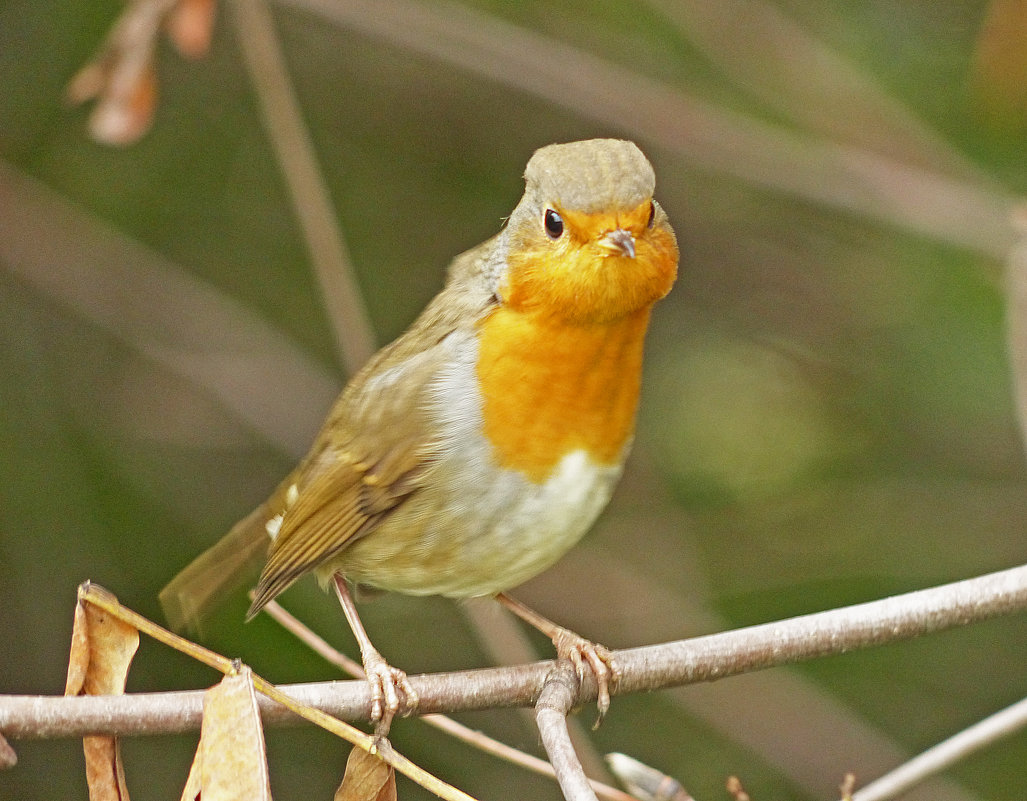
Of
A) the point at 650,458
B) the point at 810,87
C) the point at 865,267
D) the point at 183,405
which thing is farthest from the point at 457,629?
the point at 810,87

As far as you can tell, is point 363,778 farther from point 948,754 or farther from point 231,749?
point 948,754

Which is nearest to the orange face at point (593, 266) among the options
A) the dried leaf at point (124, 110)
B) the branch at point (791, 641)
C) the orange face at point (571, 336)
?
the orange face at point (571, 336)

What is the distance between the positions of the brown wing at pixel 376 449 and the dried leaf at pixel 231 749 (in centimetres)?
117

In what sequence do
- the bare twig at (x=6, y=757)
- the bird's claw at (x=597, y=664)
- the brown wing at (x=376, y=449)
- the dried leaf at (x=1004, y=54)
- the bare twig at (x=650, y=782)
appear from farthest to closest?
the dried leaf at (x=1004, y=54) < the brown wing at (x=376, y=449) < the bird's claw at (x=597, y=664) < the bare twig at (x=650, y=782) < the bare twig at (x=6, y=757)

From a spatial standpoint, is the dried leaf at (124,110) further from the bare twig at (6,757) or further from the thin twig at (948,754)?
the thin twig at (948,754)

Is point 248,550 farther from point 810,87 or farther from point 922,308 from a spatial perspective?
point 810,87

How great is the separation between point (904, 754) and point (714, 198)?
2261 millimetres

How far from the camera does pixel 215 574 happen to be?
12.4 ft

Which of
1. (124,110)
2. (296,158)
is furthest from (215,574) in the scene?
(296,158)

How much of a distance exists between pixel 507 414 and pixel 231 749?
3.98 feet

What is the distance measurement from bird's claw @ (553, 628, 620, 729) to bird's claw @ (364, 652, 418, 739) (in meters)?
0.40

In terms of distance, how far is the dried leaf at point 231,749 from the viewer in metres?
2.02

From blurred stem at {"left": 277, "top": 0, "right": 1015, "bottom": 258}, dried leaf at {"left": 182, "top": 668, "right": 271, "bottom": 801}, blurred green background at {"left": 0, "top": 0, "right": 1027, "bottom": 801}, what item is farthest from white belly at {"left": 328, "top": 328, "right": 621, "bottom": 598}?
blurred stem at {"left": 277, "top": 0, "right": 1015, "bottom": 258}

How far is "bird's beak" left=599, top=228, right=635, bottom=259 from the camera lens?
278cm
